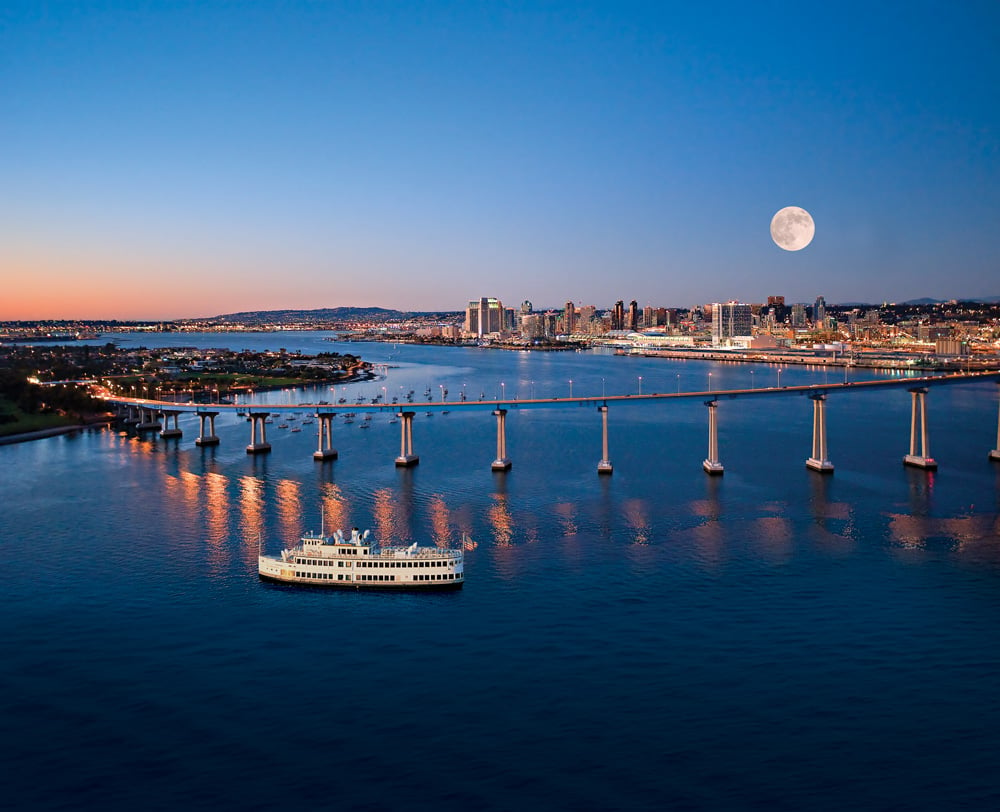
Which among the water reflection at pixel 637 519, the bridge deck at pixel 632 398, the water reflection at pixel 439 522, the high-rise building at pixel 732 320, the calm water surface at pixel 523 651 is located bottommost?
the calm water surface at pixel 523 651

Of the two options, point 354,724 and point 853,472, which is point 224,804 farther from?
point 853,472

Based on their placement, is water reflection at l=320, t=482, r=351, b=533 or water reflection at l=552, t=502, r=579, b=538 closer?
water reflection at l=552, t=502, r=579, b=538

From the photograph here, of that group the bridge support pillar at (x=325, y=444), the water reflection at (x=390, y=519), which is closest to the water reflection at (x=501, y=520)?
the water reflection at (x=390, y=519)

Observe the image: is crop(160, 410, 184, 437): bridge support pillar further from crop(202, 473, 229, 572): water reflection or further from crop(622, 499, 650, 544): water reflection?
crop(622, 499, 650, 544): water reflection

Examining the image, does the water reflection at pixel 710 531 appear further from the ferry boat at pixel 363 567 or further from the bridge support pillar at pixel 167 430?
the bridge support pillar at pixel 167 430

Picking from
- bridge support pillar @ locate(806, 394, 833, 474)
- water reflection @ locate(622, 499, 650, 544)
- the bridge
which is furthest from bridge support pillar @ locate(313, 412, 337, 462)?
bridge support pillar @ locate(806, 394, 833, 474)

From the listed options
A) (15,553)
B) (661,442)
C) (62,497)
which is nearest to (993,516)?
(661,442)
